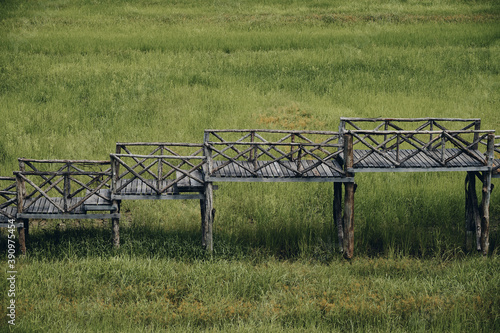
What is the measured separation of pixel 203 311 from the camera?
13031 millimetres

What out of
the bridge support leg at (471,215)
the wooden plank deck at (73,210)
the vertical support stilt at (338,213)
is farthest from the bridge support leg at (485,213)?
the wooden plank deck at (73,210)

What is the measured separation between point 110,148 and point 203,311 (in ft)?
29.7

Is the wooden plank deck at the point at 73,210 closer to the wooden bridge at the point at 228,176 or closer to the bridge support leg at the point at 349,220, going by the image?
the wooden bridge at the point at 228,176

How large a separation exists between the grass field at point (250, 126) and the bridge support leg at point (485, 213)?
453 mm

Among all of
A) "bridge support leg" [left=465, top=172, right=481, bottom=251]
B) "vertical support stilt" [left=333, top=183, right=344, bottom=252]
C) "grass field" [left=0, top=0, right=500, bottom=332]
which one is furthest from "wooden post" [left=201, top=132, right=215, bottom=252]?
"bridge support leg" [left=465, top=172, right=481, bottom=251]

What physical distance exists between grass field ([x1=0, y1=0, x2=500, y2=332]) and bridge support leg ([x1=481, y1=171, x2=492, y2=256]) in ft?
1.49

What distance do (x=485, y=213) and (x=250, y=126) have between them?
920 centimetres

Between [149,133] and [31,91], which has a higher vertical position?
[31,91]

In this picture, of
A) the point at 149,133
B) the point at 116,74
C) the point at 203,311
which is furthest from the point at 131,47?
the point at 203,311

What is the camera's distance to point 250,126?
22531 millimetres

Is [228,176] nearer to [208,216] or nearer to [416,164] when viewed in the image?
[208,216]

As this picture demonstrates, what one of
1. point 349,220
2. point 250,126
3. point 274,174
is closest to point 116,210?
point 274,174

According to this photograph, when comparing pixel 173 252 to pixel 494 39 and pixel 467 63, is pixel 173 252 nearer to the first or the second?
pixel 467 63

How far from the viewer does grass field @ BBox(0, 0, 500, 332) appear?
1330 centimetres
